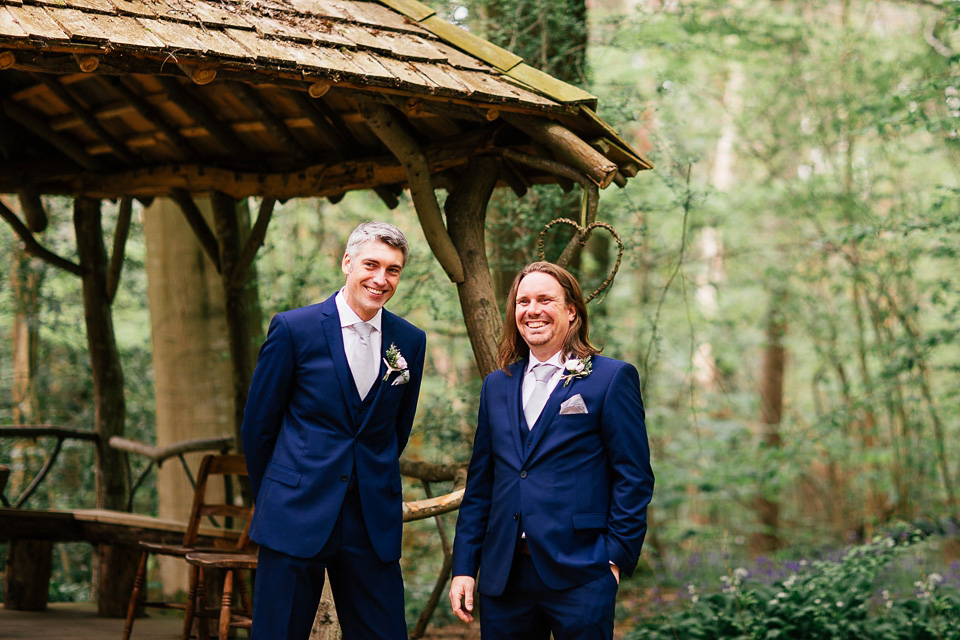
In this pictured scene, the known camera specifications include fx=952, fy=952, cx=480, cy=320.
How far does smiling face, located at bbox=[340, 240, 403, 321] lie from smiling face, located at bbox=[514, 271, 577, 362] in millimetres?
Answer: 416

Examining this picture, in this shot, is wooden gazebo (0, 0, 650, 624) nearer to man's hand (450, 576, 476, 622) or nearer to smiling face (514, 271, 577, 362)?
smiling face (514, 271, 577, 362)

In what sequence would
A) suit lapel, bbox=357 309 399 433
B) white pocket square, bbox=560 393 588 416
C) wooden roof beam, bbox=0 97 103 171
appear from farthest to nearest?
1. wooden roof beam, bbox=0 97 103 171
2. suit lapel, bbox=357 309 399 433
3. white pocket square, bbox=560 393 588 416

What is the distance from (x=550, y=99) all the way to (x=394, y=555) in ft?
6.72

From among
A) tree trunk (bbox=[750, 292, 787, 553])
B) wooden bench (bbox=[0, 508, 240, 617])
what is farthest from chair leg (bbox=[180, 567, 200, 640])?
tree trunk (bbox=[750, 292, 787, 553])

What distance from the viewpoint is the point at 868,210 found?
1052cm

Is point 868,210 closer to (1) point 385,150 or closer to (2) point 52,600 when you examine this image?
(1) point 385,150

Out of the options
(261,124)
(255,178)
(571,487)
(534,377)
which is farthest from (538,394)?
(255,178)

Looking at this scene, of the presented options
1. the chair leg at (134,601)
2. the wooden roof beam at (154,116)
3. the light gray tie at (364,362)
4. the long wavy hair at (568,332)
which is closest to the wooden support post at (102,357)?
the wooden roof beam at (154,116)

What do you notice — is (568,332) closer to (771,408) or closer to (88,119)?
(88,119)

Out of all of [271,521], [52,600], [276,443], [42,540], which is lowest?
[52,600]

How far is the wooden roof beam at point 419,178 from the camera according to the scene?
14.5ft

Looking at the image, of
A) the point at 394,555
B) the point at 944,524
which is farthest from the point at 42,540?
the point at 944,524

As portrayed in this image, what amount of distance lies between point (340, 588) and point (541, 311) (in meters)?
1.14

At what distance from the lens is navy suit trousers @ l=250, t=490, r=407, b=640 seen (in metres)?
3.03
